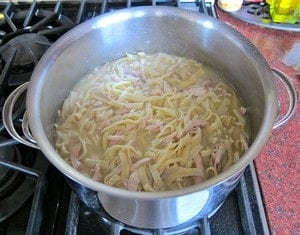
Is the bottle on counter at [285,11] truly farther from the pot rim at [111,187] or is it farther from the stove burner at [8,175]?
the stove burner at [8,175]

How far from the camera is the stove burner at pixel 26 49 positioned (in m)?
1.11

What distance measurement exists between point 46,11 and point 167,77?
0.48 m

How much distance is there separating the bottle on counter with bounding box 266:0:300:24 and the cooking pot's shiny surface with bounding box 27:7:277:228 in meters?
0.30

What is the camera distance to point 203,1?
1271 millimetres

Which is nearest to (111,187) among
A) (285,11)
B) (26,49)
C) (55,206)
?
(55,206)

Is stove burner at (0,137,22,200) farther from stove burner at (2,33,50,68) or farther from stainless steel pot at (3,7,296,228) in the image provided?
stove burner at (2,33,50,68)

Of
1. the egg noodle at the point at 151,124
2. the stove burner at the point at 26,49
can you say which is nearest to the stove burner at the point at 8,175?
the egg noodle at the point at 151,124

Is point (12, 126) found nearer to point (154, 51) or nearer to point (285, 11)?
point (154, 51)

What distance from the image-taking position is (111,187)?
25.2 inches

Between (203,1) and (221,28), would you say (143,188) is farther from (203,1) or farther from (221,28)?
(203,1)

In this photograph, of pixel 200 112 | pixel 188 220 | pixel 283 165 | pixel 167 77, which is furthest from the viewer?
pixel 167 77

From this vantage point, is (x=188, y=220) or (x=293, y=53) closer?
(x=188, y=220)

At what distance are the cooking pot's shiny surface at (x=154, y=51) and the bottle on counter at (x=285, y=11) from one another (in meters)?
0.30

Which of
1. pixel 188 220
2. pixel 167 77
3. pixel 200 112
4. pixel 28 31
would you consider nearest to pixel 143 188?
pixel 188 220
